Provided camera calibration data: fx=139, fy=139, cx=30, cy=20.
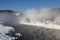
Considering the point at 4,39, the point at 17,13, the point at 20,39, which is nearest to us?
the point at 4,39

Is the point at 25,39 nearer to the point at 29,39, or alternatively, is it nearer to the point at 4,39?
the point at 29,39

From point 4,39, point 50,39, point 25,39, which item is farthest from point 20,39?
point 50,39

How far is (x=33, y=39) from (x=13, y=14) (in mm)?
147092

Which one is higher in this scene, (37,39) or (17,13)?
(17,13)

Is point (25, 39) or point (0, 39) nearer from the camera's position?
point (0, 39)

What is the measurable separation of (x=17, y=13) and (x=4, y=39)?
473 ft

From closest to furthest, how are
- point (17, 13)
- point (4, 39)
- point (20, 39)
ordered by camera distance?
point (4, 39) → point (20, 39) → point (17, 13)

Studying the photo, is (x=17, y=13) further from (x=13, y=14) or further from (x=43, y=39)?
(x=43, y=39)

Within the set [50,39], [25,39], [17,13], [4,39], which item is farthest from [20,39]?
[17,13]

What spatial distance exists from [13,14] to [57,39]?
5809 inches

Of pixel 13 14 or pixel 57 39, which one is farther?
pixel 13 14

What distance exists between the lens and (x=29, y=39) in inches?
810

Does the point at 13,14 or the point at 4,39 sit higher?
the point at 13,14

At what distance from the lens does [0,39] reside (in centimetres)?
1905
